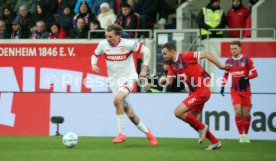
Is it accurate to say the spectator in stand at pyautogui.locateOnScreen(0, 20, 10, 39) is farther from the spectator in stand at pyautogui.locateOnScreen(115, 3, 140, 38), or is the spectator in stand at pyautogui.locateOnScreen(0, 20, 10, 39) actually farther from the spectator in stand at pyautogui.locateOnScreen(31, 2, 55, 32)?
the spectator in stand at pyautogui.locateOnScreen(115, 3, 140, 38)

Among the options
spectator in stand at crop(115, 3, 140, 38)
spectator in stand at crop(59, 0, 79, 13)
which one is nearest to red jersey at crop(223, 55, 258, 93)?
spectator in stand at crop(115, 3, 140, 38)

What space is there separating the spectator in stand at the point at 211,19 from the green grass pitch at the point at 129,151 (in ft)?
19.1

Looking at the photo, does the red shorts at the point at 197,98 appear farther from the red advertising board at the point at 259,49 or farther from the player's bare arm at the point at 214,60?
the red advertising board at the point at 259,49

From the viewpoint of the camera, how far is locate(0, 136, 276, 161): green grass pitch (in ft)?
47.9

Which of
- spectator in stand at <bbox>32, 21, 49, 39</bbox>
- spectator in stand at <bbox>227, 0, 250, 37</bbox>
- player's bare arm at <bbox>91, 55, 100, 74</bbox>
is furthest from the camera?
spectator in stand at <bbox>32, 21, 49, 39</bbox>

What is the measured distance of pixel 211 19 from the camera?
25141mm

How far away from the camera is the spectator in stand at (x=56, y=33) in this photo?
26.8 metres

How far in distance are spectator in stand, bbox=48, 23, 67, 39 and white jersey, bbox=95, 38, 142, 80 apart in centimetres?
898

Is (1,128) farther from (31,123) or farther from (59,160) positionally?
(59,160)

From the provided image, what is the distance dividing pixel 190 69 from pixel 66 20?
10.7 metres

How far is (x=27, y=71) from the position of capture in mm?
26109

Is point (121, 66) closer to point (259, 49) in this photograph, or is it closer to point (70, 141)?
point (70, 141)

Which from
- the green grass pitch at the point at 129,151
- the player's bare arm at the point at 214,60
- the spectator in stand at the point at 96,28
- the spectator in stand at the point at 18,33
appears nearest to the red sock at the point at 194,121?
the green grass pitch at the point at 129,151

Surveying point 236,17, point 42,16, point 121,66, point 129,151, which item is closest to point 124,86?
point 121,66
